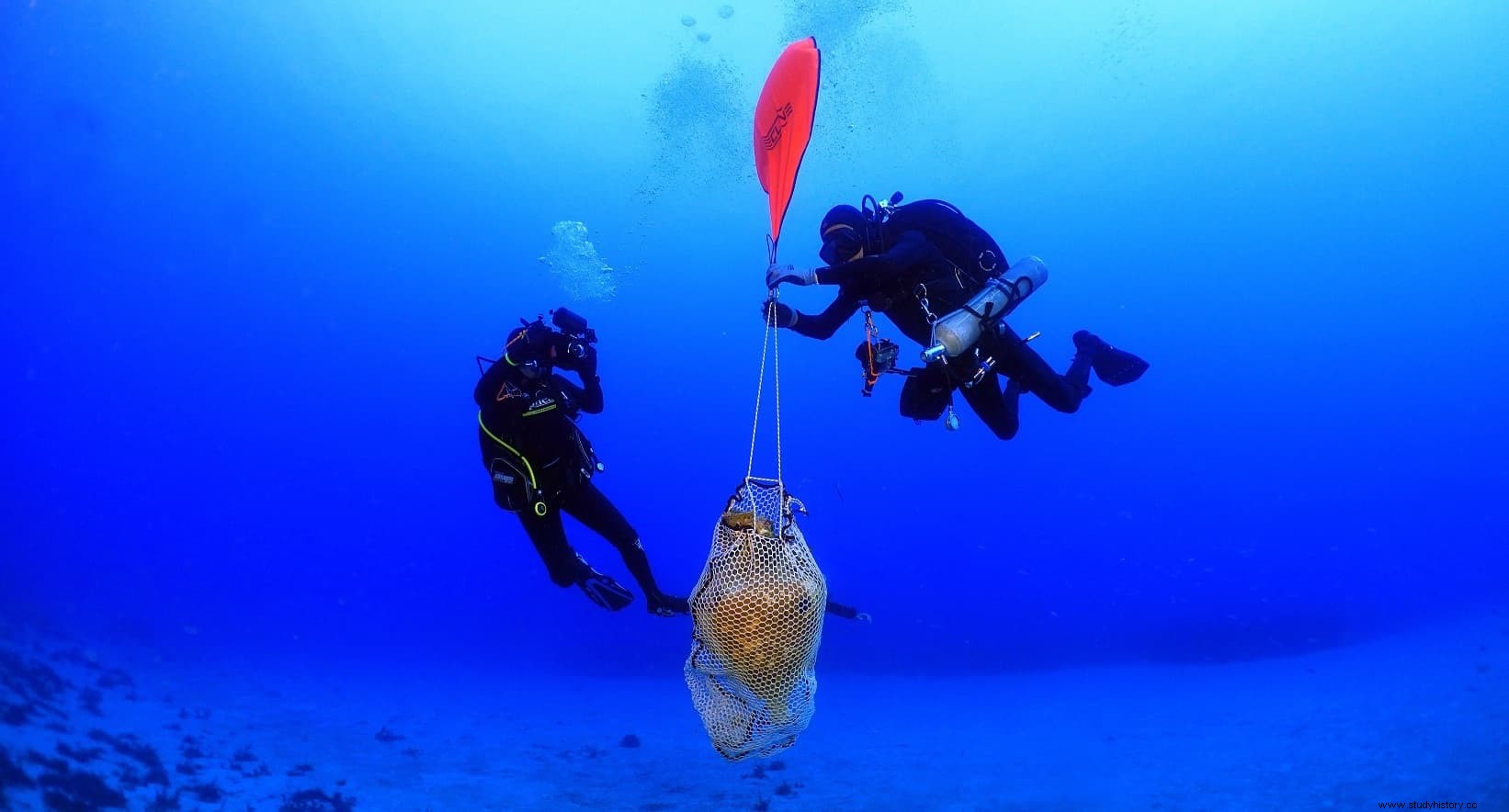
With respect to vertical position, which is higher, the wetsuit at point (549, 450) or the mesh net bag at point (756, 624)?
the wetsuit at point (549, 450)

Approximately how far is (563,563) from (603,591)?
0.44 meters

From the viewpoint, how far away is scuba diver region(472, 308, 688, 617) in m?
5.99

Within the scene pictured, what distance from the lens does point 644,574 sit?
690 centimetres

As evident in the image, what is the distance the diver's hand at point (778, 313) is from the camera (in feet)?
15.4

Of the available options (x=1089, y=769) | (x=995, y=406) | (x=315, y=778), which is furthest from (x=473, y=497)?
(x=995, y=406)

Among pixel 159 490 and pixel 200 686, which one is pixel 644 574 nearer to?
pixel 200 686

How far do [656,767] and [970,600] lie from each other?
59.3ft

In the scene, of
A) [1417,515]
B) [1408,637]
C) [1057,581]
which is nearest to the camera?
[1408,637]

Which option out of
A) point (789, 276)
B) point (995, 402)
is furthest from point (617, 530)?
point (995, 402)

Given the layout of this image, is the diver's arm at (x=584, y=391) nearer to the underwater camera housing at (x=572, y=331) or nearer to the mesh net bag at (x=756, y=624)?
the underwater camera housing at (x=572, y=331)

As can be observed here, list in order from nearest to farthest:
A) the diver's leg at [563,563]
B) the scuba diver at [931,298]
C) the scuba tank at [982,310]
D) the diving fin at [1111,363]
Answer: the scuba tank at [982,310], the scuba diver at [931,298], the diver's leg at [563,563], the diving fin at [1111,363]

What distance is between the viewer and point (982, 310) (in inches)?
196

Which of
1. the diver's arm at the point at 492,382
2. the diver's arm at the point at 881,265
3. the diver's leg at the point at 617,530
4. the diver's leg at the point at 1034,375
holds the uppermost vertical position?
the diver's leg at the point at 1034,375

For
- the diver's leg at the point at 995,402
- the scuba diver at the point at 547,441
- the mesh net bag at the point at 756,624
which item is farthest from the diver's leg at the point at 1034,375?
the scuba diver at the point at 547,441
